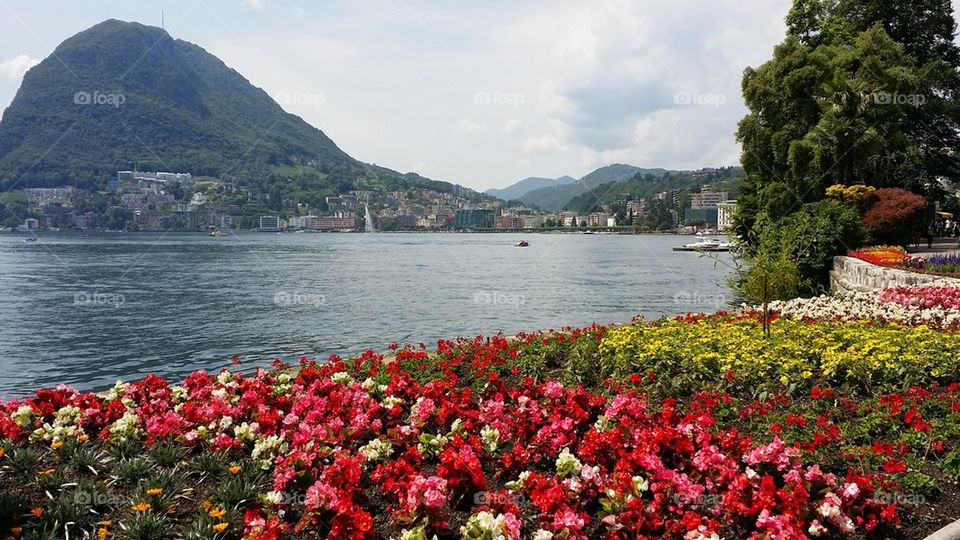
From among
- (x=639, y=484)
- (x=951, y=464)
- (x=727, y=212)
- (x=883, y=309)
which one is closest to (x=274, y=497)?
(x=639, y=484)

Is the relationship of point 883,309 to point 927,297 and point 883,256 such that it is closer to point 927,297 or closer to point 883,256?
point 927,297

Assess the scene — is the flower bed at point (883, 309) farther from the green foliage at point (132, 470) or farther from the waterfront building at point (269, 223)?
the waterfront building at point (269, 223)

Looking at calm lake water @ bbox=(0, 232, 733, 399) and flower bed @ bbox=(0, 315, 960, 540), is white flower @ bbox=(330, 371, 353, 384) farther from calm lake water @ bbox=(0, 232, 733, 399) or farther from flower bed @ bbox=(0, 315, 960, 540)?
calm lake water @ bbox=(0, 232, 733, 399)

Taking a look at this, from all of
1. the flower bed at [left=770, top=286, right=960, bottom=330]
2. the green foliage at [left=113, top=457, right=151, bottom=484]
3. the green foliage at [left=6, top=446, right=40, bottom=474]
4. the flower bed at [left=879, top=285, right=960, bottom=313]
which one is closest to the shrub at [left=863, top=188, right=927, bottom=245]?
the flower bed at [left=770, top=286, right=960, bottom=330]

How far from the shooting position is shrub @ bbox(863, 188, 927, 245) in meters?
28.3

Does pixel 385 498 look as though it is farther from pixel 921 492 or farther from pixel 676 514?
pixel 921 492

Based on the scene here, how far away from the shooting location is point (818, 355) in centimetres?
939

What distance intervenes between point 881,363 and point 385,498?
6.75m

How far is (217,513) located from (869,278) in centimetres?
2026

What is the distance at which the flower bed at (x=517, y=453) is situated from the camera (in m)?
5.10

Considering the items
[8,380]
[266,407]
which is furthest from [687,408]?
[8,380]

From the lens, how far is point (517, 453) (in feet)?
20.2

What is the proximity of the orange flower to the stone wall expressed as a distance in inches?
651

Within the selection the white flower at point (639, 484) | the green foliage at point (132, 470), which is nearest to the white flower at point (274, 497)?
the green foliage at point (132, 470)
